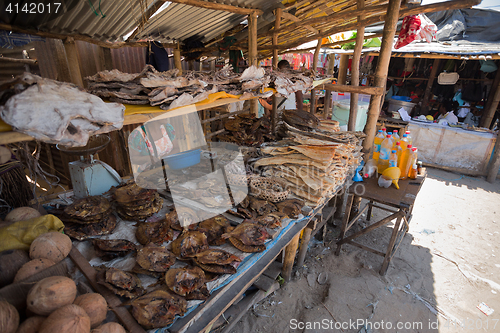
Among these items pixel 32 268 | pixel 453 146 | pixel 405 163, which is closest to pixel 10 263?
pixel 32 268

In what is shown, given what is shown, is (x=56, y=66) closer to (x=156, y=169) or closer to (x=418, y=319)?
(x=156, y=169)

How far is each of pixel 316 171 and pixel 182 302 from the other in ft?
7.51

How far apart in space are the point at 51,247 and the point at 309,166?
283cm

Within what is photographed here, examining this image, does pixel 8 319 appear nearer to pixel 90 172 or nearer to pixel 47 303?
pixel 47 303

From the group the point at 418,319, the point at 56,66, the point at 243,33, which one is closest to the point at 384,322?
the point at 418,319

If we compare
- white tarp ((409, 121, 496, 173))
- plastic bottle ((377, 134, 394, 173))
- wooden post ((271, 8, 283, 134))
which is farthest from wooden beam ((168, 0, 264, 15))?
white tarp ((409, 121, 496, 173))

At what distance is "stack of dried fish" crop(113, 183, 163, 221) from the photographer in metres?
2.55

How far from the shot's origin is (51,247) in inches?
68.4

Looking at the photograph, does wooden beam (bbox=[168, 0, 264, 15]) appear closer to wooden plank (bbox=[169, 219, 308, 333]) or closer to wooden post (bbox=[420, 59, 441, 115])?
wooden plank (bbox=[169, 219, 308, 333])

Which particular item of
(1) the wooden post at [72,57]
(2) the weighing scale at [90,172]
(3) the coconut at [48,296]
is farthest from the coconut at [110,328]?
(1) the wooden post at [72,57]

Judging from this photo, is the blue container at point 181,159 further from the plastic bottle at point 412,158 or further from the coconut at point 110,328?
the plastic bottle at point 412,158

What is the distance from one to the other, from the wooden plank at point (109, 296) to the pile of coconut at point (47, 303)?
0.38 feet

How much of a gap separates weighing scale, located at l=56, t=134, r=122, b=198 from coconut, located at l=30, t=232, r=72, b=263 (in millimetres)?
1099

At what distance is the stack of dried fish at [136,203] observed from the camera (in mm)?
2551
